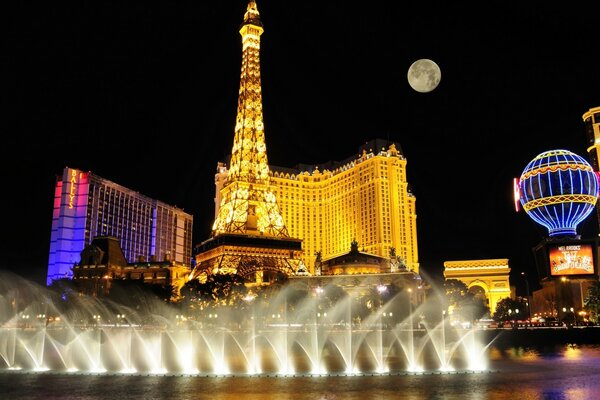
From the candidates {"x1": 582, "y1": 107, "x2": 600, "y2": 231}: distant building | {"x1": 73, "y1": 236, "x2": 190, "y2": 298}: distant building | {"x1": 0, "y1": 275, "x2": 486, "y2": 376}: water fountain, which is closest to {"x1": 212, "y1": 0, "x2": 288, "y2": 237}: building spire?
{"x1": 73, "y1": 236, "x2": 190, "y2": 298}: distant building

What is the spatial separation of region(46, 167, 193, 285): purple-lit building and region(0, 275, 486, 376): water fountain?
66.7ft

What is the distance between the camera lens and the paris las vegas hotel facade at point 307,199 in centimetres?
9600

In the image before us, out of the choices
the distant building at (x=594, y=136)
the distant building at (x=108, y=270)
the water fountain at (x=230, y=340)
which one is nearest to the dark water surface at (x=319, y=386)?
the water fountain at (x=230, y=340)

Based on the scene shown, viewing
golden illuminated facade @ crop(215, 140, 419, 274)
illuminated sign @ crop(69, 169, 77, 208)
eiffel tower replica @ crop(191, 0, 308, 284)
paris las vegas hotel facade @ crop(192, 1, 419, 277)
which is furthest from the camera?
golden illuminated facade @ crop(215, 140, 419, 274)

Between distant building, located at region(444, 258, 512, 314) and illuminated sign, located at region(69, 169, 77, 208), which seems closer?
illuminated sign, located at region(69, 169, 77, 208)

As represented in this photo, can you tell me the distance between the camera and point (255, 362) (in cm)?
3011

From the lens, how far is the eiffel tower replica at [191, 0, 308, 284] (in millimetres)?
90375

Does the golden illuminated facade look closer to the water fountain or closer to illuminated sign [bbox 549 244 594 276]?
the water fountain

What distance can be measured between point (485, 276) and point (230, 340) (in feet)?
302

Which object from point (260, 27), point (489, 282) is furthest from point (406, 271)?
point (260, 27)

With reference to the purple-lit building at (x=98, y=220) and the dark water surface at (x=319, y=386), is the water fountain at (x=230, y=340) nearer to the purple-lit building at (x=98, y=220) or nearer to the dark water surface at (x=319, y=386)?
the dark water surface at (x=319, y=386)

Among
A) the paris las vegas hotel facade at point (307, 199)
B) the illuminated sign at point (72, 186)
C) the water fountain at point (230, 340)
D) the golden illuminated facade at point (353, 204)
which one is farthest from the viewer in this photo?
the golden illuminated facade at point (353, 204)

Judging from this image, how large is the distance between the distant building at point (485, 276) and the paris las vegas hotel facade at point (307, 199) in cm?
1135

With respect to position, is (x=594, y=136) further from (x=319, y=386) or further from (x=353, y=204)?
(x=319, y=386)
